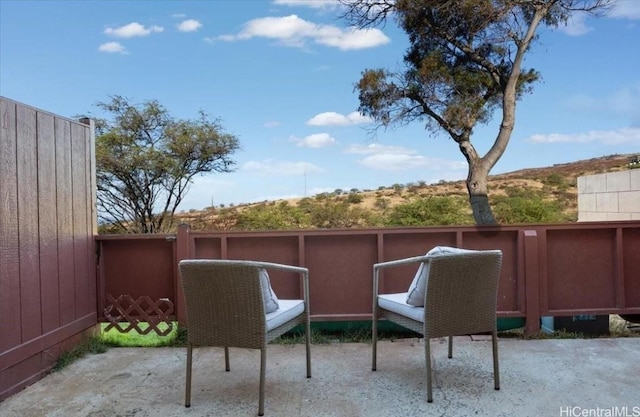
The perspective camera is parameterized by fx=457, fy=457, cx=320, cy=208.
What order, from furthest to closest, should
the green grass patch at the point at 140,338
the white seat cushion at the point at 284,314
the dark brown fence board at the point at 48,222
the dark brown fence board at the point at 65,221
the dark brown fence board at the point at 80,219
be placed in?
the green grass patch at the point at 140,338 < the dark brown fence board at the point at 80,219 < the dark brown fence board at the point at 65,221 < the dark brown fence board at the point at 48,222 < the white seat cushion at the point at 284,314

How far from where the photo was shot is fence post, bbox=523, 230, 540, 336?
373 cm

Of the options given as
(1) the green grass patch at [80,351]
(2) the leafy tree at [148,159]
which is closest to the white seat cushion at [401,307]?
(1) the green grass patch at [80,351]

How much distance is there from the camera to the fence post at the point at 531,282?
373 centimetres

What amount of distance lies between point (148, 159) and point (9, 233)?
6.42 meters

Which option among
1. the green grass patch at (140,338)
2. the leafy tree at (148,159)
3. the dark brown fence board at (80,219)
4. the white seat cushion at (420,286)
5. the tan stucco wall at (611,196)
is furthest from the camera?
the tan stucco wall at (611,196)

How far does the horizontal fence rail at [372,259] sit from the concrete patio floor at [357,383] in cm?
40

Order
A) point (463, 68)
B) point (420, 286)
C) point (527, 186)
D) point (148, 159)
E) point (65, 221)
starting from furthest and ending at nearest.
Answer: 1. point (527, 186)
2. point (463, 68)
3. point (148, 159)
4. point (65, 221)
5. point (420, 286)

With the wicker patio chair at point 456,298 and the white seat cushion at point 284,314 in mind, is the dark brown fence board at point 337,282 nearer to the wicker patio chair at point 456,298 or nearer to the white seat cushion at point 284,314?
the white seat cushion at point 284,314

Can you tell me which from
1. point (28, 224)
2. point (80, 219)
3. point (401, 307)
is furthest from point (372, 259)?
point (28, 224)

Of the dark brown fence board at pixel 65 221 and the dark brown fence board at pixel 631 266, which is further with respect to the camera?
the dark brown fence board at pixel 631 266

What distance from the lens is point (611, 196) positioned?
9.94 m

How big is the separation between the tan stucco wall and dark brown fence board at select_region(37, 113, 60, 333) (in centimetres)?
987

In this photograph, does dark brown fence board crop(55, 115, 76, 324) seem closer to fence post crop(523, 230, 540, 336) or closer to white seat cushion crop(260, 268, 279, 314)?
white seat cushion crop(260, 268, 279, 314)

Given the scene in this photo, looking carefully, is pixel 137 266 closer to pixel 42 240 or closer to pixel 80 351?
pixel 80 351
